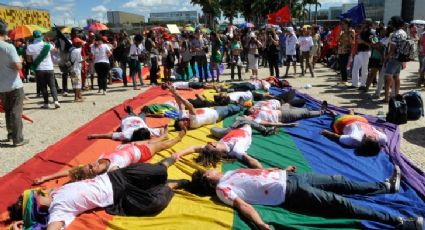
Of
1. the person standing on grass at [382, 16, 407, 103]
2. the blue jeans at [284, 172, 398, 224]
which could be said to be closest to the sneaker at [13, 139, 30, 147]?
the blue jeans at [284, 172, 398, 224]

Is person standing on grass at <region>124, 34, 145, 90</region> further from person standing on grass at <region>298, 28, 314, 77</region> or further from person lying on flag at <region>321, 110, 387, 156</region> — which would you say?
person lying on flag at <region>321, 110, 387, 156</region>

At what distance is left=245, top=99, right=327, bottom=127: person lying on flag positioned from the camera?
279 inches

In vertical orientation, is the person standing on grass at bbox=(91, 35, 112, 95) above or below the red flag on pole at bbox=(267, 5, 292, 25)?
below

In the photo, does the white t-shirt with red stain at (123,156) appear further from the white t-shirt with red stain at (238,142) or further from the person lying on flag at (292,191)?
the white t-shirt with red stain at (238,142)

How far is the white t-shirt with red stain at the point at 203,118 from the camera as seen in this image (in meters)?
7.02

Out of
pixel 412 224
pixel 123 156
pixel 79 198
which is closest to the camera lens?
pixel 412 224

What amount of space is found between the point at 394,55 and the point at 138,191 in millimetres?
7117

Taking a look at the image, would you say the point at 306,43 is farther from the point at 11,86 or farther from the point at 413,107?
the point at 11,86

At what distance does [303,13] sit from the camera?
163 ft

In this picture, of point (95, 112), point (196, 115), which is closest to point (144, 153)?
point (196, 115)

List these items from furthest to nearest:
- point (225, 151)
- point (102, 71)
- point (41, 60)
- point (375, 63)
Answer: point (102, 71) → point (375, 63) → point (41, 60) → point (225, 151)

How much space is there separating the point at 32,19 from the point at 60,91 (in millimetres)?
29554

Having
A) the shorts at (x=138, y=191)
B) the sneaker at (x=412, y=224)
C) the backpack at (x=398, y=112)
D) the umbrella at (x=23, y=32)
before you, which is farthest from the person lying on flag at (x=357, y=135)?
the umbrella at (x=23, y=32)

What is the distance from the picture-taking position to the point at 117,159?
16.4 feet
